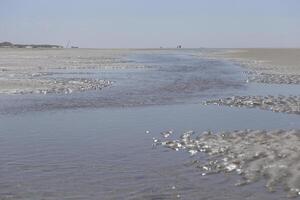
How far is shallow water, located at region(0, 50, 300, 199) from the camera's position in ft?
33.5

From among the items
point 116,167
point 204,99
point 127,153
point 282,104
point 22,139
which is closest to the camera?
point 116,167

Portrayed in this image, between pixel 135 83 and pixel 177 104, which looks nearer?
pixel 177 104

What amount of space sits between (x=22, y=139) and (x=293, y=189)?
8.17 metres

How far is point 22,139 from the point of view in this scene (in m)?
15.4

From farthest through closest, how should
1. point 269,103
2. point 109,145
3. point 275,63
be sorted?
point 275,63 < point 269,103 < point 109,145

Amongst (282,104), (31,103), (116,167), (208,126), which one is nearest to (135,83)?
(31,103)

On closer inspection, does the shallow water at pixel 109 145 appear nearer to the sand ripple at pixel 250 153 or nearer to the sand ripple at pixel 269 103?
the sand ripple at pixel 250 153

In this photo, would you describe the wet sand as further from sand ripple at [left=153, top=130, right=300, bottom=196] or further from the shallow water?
sand ripple at [left=153, top=130, right=300, bottom=196]

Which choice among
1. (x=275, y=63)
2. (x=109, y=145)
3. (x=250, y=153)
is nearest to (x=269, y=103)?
(x=109, y=145)

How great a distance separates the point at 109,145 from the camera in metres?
14.6

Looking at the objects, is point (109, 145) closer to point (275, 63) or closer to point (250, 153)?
point (250, 153)

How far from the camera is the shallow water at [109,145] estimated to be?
402 inches

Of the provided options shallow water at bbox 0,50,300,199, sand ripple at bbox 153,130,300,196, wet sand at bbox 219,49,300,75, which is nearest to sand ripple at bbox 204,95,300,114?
shallow water at bbox 0,50,300,199

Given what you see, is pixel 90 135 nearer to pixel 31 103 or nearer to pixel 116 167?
pixel 116 167
